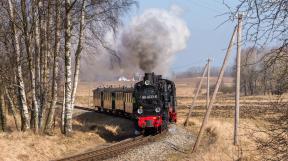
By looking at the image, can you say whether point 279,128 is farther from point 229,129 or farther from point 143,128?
point 229,129

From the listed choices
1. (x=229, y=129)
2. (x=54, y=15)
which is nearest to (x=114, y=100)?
(x=229, y=129)

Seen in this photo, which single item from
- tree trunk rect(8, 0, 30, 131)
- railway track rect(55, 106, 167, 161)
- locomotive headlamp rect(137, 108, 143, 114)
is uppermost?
tree trunk rect(8, 0, 30, 131)

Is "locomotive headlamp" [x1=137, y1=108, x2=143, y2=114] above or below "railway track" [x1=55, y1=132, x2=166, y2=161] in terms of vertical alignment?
above

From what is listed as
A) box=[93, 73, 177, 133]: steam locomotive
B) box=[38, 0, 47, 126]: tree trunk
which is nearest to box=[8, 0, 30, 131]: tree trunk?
box=[38, 0, 47, 126]: tree trunk

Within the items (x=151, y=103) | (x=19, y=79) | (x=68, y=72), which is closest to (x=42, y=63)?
(x=68, y=72)

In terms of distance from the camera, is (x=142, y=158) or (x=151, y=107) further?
(x=151, y=107)

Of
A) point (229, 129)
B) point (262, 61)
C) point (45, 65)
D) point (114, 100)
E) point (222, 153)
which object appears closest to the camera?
point (262, 61)

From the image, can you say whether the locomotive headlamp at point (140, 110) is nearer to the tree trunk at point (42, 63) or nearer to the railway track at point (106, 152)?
the railway track at point (106, 152)

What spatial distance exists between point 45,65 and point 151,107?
6.15 meters

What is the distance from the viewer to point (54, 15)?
21.5 m

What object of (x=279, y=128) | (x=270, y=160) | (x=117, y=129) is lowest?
(x=117, y=129)

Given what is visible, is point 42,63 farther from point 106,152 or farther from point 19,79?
point 106,152

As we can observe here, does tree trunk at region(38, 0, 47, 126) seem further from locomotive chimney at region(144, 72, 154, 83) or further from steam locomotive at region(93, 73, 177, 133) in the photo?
locomotive chimney at region(144, 72, 154, 83)

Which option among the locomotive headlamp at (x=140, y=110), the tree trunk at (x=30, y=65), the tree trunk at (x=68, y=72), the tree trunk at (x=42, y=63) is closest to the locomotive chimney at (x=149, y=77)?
the locomotive headlamp at (x=140, y=110)
